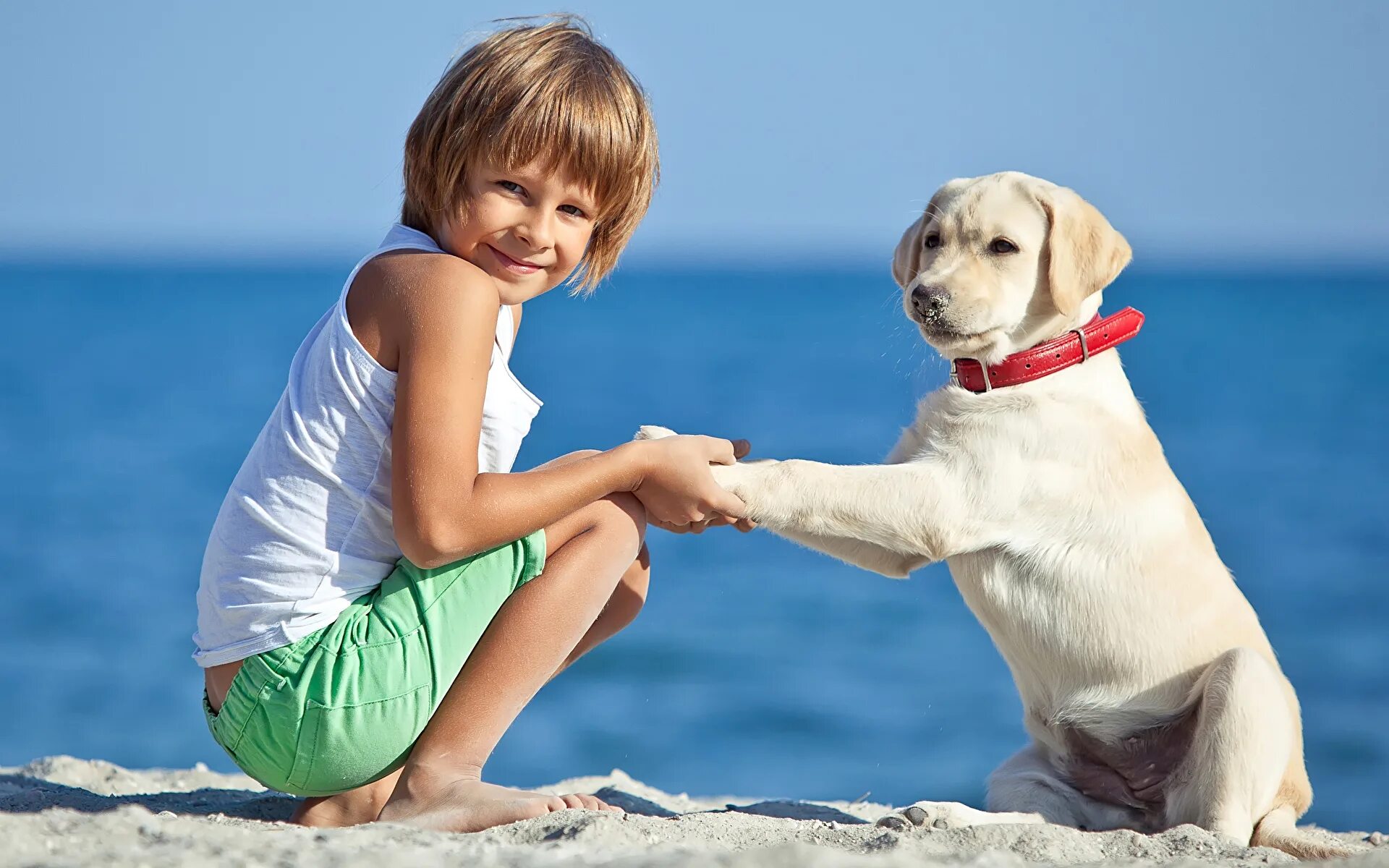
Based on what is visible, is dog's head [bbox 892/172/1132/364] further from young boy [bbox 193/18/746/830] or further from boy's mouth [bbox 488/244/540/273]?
boy's mouth [bbox 488/244/540/273]

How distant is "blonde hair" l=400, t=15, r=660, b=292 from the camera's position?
2676mm

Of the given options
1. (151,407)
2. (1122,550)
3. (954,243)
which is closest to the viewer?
(1122,550)

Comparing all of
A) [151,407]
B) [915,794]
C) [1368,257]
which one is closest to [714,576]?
[915,794]

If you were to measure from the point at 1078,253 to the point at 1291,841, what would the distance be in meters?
1.41

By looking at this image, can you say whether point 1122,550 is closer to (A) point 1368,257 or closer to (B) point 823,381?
(B) point 823,381

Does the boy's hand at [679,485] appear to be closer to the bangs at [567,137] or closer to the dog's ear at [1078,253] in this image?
the bangs at [567,137]

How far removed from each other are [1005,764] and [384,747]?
1.49 m

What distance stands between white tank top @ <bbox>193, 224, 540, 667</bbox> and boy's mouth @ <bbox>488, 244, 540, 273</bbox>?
0.64ft

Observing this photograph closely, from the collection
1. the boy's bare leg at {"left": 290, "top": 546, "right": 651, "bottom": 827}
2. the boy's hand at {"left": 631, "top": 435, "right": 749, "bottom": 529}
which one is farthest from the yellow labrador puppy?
the boy's bare leg at {"left": 290, "top": 546, "right": 651, "bottom": 827}

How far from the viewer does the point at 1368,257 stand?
124438 mm

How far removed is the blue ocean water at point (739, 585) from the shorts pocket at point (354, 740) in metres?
1.59

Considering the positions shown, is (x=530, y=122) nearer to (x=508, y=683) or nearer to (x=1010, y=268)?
(x=508, y=683)

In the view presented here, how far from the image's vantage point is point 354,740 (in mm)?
2535

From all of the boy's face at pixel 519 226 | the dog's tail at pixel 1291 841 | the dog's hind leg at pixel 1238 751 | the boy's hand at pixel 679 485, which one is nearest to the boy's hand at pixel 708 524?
the boy's hand at pixel 679 485
